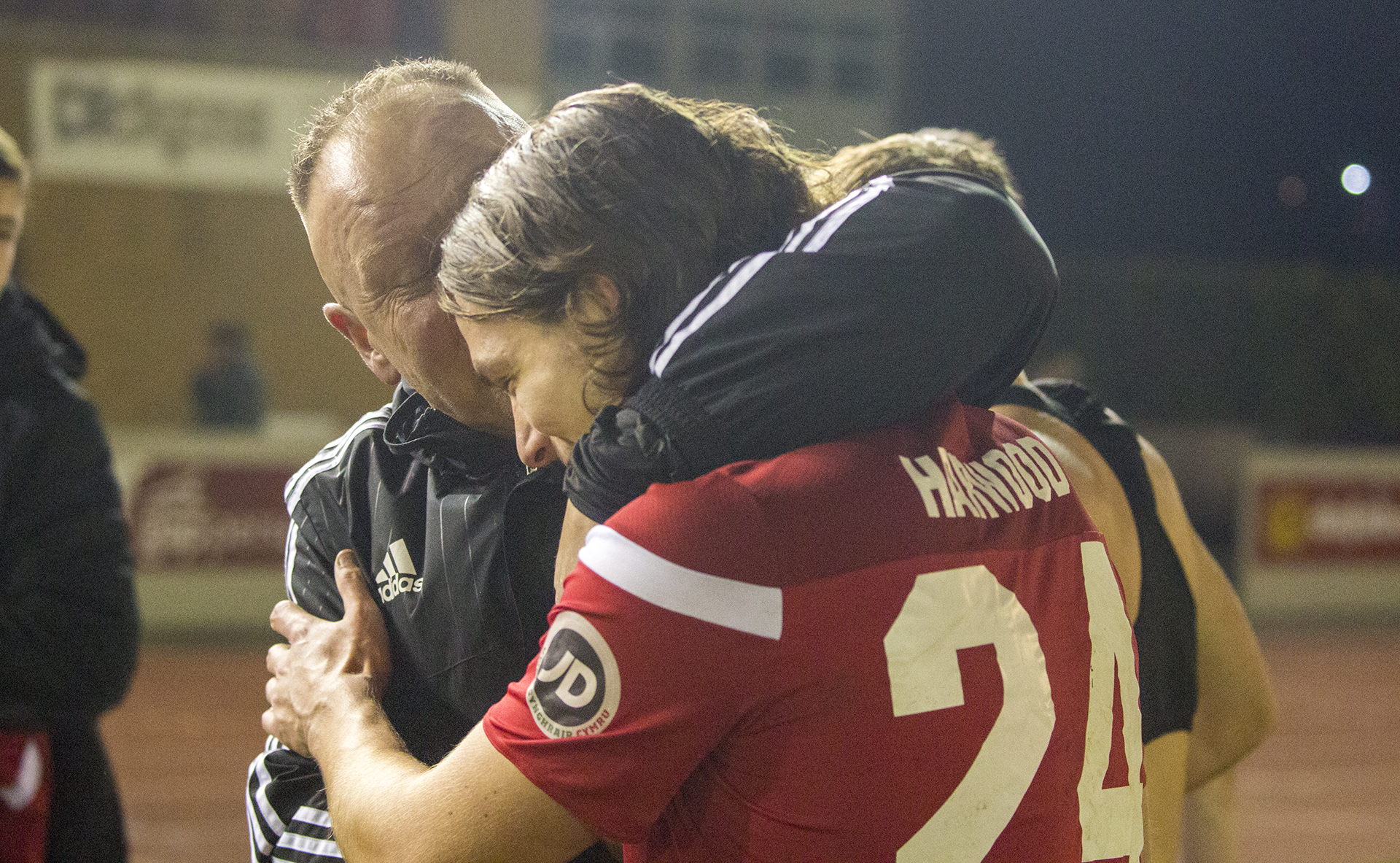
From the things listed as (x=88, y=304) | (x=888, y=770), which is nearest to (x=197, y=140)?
(x=88, y=304)

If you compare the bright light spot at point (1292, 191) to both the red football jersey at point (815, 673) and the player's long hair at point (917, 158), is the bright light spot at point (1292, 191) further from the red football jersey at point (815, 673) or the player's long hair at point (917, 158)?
the red football jersey at point (815, 673)

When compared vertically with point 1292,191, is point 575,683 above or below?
above

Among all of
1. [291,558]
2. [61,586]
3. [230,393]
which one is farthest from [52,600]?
[230,393]

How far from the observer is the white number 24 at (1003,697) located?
3.15 ft

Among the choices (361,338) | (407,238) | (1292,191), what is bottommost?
Result: (1292,191)

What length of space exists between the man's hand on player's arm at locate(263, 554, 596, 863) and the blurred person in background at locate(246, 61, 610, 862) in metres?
0.05

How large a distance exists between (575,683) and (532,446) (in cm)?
30

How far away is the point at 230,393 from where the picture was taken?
8977mm

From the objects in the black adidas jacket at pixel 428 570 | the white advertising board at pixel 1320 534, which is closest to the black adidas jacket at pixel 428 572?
the black adidas jacket at pixel 428 570

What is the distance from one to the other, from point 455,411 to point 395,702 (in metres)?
0.29

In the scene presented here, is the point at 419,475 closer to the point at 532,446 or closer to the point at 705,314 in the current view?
the point at 532,446

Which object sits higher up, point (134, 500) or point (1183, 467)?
point (134, 500)

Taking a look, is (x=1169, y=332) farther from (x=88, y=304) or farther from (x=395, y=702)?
(x=395, y=702)

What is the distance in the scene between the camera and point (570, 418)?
1.12 metres
